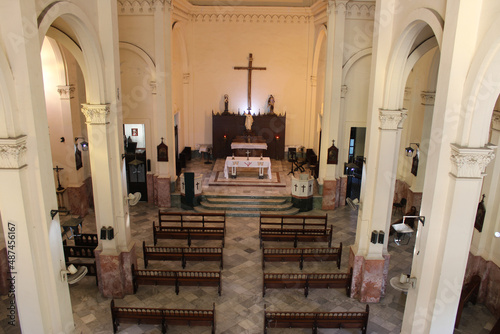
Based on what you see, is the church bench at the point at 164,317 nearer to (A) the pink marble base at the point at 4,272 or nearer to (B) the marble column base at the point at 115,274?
(B) the marble column base at the point at 115,274

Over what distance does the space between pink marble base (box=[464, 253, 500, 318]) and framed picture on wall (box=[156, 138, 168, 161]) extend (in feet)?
35.2

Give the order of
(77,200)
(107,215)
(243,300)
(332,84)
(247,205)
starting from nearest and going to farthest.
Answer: (107,215) < (243,300) < (77,200) < (332,84) < (247,205)

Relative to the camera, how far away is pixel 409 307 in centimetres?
764

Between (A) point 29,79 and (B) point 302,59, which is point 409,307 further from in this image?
(B) point 302,59

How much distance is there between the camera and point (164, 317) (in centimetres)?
901

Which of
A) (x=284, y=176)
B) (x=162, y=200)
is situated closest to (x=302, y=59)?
(x=284, y=176)

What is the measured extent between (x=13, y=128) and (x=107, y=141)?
11.2 feet

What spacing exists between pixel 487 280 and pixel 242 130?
13190 mm

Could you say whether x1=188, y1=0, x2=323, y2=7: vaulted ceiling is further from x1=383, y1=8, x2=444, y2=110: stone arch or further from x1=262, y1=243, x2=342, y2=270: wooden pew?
x1=262, y1=243, x2=342, y2=270: wooden pew

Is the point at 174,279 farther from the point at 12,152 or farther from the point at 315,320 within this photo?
the point at 12,152

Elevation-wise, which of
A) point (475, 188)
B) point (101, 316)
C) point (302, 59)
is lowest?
point (101, 316)

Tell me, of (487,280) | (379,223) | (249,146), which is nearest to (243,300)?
(379,223)

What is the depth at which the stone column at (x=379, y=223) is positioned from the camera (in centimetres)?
968

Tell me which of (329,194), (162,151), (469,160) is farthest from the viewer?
(329,194)
